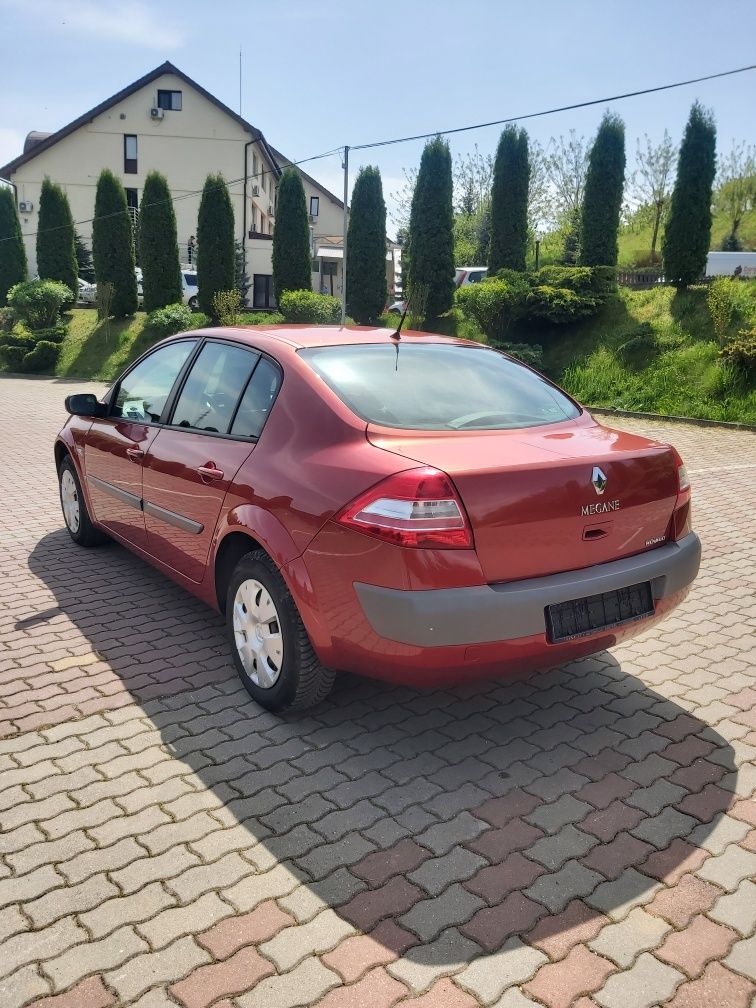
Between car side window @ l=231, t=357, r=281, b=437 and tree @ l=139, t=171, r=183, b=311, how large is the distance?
915 inches

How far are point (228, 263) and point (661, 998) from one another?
83.9 feet

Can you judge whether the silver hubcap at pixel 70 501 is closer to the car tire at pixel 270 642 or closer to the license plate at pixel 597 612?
the car tire at pixel 270 642

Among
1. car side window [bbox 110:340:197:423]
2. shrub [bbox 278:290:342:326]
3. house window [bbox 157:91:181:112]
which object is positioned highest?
house window [bbox 157:91:181:112]

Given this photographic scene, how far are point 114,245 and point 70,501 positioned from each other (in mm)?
21708

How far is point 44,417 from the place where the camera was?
1470cm

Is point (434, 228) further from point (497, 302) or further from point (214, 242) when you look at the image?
point (214, 242)

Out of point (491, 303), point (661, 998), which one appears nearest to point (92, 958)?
point (661, 998)

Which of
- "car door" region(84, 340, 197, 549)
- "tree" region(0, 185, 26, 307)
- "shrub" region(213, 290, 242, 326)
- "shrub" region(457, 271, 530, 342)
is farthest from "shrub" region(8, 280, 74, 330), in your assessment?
"car door" region(84, 340, 197, 549)

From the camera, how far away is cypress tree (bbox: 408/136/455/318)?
22.1 meters

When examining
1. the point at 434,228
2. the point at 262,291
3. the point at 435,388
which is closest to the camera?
the point at 435,388

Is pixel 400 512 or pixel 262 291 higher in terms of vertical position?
pixel 262 291

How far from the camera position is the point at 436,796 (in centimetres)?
304

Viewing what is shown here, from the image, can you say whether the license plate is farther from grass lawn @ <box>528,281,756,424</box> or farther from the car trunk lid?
grass lawn @ <box>528,281,756,424</box>

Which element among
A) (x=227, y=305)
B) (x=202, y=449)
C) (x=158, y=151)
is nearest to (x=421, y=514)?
(x=202, y=449)
